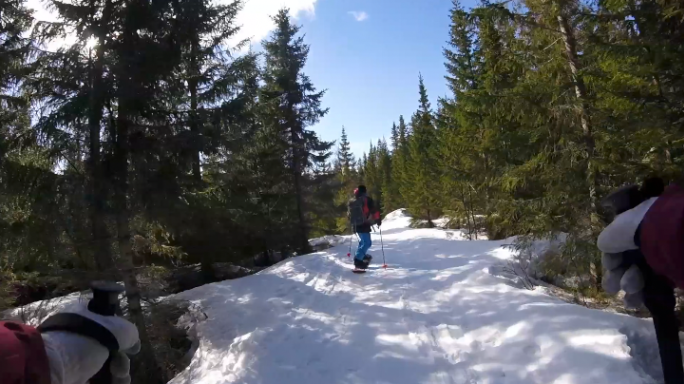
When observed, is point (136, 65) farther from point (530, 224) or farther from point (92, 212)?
point (530, 224)

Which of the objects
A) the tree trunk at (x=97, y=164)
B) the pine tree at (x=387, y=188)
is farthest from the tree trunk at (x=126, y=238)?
the pine tree at (x=387, y=188)

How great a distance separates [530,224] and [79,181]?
9.17m

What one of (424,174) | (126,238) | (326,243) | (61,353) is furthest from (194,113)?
(424,174)

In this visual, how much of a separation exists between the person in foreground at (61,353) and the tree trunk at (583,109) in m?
7.64

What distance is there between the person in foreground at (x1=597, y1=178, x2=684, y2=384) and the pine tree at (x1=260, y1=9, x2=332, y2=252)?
1703 cm

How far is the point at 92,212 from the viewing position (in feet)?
24.7

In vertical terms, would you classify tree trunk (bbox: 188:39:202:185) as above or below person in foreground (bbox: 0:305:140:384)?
above

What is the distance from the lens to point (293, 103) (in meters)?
20.6

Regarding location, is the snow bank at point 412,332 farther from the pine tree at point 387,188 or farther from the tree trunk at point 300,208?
the pine tree at point 387,188

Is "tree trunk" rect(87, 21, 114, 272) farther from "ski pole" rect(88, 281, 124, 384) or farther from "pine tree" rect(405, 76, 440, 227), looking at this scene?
"pine tree" rect(405, 76, 440, 227)

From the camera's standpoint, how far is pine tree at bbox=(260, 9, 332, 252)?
1980 centimetres

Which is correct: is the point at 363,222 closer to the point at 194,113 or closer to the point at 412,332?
the point at 412,332

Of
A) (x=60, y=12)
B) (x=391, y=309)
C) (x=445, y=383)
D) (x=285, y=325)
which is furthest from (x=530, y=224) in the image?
(x=60, y=12)

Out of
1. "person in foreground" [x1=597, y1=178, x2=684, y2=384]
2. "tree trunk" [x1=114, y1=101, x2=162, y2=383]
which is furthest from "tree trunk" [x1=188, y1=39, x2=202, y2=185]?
"person in foreground" [x1=597, y1=178, x2=684, y2=384]
